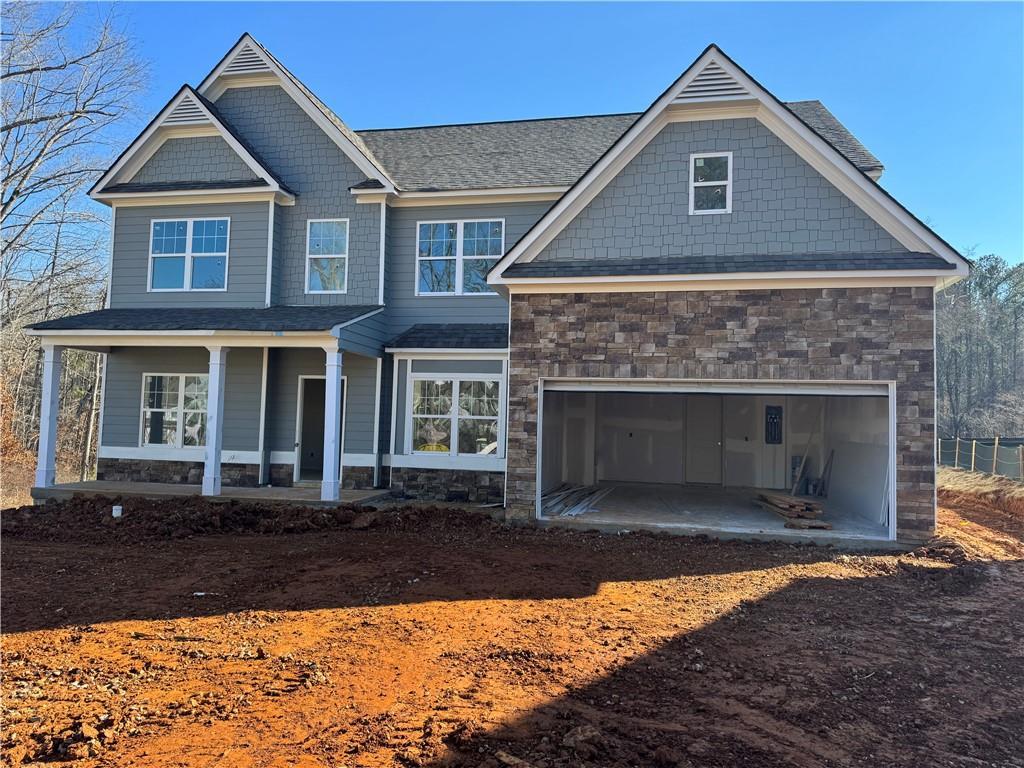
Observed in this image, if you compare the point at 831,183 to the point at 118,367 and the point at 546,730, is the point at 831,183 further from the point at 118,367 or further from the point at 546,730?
the point at 118,367

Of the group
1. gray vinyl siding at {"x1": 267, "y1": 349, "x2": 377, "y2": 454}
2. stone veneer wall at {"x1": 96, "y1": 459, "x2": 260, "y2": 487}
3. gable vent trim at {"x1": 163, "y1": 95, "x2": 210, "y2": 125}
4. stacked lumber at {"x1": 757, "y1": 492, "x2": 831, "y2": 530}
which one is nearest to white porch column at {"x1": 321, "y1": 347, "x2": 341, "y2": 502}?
gray vinyl siding at {"x1": 267, "y1": 349, "x2": 377, "y2": 454}

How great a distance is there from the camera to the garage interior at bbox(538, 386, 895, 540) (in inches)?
431

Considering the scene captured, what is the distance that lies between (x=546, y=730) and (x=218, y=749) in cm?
180

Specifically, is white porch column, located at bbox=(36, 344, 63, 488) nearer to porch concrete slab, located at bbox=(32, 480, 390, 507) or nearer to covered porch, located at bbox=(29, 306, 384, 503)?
covered porch, located at bbox=(29, 306, 384, 503)

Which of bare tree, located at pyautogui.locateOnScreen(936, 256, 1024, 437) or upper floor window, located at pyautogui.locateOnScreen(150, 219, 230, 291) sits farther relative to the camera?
bare tree, located at pyautogui.locateOnScreen(936, 256, 1024, 437)

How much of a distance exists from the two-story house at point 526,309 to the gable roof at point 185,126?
6cm

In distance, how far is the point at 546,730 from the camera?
12.0ft

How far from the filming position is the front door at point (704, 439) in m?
15.8

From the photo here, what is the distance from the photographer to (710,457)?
1592cm

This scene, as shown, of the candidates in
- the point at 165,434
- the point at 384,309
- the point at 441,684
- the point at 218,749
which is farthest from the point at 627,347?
the point at 165,434

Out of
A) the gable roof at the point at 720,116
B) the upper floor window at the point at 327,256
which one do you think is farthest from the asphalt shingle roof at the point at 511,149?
the gable roof at the point at 720,116

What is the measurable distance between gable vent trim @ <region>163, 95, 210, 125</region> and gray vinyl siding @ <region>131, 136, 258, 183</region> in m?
0.35

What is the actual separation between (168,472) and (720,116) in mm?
13019

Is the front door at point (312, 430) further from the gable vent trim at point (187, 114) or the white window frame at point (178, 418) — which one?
the gable vent trim at point (187, 114)
